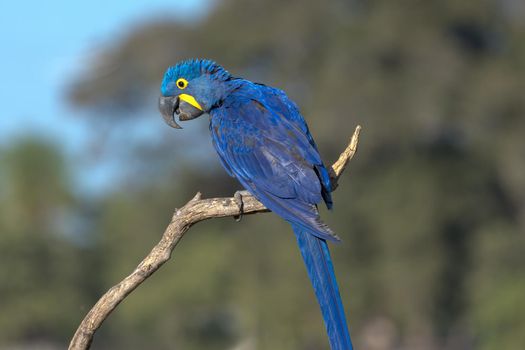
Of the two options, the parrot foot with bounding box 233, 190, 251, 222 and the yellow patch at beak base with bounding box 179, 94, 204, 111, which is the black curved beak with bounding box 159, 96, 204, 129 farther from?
the parrot foot with bounding box 233, 190, 251, 222

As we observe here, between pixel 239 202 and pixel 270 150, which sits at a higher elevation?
pixel 270 150

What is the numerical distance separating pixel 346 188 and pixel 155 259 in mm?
21158

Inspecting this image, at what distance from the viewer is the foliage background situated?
26266mm

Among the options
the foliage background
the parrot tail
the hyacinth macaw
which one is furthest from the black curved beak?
the foliage background

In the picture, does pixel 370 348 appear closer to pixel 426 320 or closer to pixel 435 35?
pixel 426 320

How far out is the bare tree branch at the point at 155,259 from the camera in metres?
6.53

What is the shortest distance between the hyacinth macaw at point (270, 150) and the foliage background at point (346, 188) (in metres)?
16.1

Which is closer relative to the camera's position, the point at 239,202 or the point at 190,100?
the point at 239,202

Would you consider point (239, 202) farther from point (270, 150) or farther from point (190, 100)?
point (190, 100)

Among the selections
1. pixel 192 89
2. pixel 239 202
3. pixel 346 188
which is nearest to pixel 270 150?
pixel 239 202

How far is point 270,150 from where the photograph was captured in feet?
23.4

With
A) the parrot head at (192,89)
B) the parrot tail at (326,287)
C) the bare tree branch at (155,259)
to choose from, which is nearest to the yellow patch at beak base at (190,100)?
the parrot head at (192,89)

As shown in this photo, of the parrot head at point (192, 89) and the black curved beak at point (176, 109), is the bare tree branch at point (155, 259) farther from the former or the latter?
the black curved beak at point (176, 109)

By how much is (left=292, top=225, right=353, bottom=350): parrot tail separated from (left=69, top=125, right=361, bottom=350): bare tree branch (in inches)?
18.0
